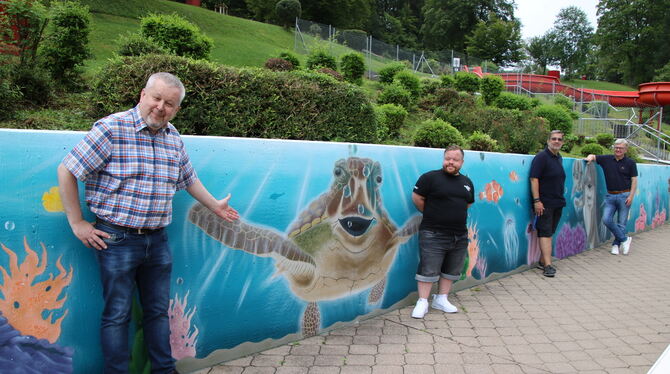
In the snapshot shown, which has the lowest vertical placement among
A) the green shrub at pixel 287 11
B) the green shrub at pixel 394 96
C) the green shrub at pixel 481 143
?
the green shrub at pixel 481 143

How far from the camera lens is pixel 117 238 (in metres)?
2.51

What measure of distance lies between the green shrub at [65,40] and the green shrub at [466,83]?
15.1 meters

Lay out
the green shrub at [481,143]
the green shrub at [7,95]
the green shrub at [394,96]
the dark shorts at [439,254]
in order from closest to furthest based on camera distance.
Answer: the dark shorts at [439,254] → the green shrub at [7,95] → the green shrub at [481,143] → the green shrub at [394,96]

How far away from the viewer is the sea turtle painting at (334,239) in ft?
11.3

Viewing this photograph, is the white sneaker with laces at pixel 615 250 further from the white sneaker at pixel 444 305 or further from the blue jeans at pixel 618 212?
the white sneaker at pixel 444 305

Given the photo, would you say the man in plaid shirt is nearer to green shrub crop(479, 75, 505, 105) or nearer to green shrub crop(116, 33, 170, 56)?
green shrub crop(116, 33, 170, 56)

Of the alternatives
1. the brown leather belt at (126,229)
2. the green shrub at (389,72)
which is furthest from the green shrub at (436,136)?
the green shrub at (389,72)

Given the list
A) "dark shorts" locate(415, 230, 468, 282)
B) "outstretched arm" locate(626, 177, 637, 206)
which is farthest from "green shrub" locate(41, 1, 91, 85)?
"outstretched arm" locate(626, 177, 637, 206)

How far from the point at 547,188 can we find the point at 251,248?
4.69 m

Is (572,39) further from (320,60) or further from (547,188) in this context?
(547,188)

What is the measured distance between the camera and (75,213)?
7.88ft

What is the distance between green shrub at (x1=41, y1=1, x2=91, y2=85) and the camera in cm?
695

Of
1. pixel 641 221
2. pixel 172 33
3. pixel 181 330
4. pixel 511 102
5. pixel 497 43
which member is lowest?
pixel 641 221

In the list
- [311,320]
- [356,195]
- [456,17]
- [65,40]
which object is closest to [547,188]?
[356,195]
